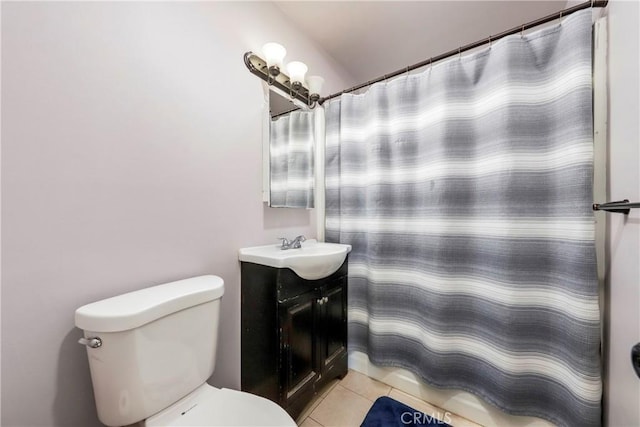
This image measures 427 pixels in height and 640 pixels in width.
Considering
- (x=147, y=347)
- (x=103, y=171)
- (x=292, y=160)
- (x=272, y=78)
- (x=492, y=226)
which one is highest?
(x=272, y=78)

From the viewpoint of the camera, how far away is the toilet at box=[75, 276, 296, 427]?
659 millimetres

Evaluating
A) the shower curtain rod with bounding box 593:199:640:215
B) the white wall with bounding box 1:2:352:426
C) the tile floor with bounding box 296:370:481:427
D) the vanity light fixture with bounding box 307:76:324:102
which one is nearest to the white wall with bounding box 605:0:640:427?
the shower curtain rod with bounding box 593:199:640:215

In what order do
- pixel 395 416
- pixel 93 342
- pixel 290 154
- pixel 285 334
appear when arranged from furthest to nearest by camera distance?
pixel 290 154, pixel 395 416, pixel 285 334, pixel 93 342

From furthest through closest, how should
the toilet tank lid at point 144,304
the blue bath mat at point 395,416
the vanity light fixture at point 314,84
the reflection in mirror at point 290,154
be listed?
1. the vanity light fixture at point 314,84
2. the reflection in mirror at point 290,154
3. the blue bath mat at point 395,416
4. the toilet tank lid at point 144,304

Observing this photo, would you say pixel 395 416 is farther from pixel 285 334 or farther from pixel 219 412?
pixel 219 412

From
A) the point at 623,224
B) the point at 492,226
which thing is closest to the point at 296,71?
the point at 492,226

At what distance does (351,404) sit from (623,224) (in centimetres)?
144

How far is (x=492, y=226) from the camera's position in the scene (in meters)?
1.14

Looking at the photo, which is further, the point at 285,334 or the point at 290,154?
the point at 290,154

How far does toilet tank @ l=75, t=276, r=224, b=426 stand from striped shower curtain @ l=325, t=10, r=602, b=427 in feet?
3.31

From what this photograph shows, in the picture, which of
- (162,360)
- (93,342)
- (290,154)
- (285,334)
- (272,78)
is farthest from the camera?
(290,154)

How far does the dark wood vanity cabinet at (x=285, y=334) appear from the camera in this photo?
1.07 m

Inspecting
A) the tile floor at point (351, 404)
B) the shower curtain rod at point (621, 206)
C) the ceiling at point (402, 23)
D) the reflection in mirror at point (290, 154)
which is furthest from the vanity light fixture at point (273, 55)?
the tile floor at point (351, 404)

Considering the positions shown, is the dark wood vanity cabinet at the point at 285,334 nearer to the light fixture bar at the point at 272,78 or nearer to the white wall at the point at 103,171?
the white wall at the point at 103,171
